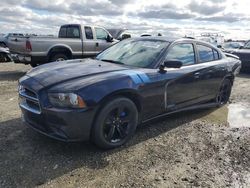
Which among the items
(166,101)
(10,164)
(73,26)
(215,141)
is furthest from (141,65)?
(73,26)

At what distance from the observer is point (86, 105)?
3.96 m

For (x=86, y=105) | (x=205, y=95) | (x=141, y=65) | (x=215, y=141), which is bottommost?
(x=215, y=141)

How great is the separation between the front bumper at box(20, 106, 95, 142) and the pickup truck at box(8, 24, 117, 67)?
6.99 m

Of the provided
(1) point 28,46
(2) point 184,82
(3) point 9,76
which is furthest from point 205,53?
(3) point 9,76

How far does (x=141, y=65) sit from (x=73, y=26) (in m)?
7.92

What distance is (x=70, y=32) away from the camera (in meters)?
12.4

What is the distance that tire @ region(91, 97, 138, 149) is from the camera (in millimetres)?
4184

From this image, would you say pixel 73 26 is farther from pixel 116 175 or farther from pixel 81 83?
pixel 116 175

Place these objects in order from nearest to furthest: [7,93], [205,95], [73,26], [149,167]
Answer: [149,167] → [205,95] → [7,93] → [73,26]

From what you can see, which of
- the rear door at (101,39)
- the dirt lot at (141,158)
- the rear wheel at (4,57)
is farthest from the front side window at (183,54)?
the rear wheel at (4,57)

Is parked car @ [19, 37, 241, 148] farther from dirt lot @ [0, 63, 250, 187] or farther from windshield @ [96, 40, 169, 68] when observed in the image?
dirt lot @ [0, 63, 250, 187]

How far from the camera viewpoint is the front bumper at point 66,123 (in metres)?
3.91

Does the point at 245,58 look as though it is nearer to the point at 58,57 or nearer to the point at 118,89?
the point at 58,57

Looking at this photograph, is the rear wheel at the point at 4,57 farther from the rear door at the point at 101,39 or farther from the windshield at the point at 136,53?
the windshield at the point at 136,53
